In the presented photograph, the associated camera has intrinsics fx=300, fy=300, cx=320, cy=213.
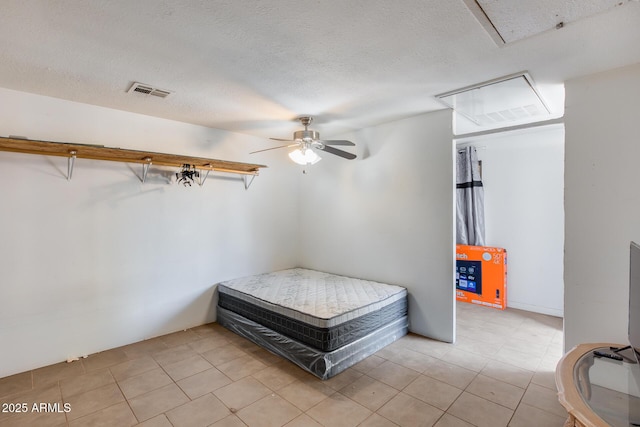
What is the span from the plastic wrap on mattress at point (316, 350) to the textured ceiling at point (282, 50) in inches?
92.2

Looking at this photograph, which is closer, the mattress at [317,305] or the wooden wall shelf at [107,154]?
the wooden wall shelf at [107,154]

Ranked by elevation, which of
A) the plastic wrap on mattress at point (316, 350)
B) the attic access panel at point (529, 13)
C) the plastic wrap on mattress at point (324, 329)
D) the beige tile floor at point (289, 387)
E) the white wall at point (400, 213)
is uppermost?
the attic access panel at point (529, 13)

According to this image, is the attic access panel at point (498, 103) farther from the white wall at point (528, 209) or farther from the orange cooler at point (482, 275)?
the orange cooler at point (482, 275)

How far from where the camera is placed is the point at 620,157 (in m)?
2.22

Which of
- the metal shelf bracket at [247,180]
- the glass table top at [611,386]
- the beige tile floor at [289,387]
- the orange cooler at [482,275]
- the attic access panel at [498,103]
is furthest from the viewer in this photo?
the orange cooler at [482,275]

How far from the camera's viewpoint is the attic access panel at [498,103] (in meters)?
2.51

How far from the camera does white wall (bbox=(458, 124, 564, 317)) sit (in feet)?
13.7

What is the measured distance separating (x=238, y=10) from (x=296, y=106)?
4.86 feet

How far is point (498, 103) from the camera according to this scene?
2.92m

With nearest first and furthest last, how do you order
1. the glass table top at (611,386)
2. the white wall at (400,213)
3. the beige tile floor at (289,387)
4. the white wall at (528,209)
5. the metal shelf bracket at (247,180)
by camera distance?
1. the glass table top at (611,386)
2. the beige tile floor at (289,387)
3. the white wall at (400,213)
4. the white wall at (528,209)
5. the metal shelf bracket at (247,180)

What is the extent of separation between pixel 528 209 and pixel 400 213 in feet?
7.35

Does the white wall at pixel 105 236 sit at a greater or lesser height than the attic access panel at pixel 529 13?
lesser

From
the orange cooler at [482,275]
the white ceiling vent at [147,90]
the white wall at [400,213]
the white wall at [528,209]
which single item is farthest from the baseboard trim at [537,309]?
the white ceiling vent at [147,90]

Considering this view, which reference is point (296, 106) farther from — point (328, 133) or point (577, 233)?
point (577, 233)
